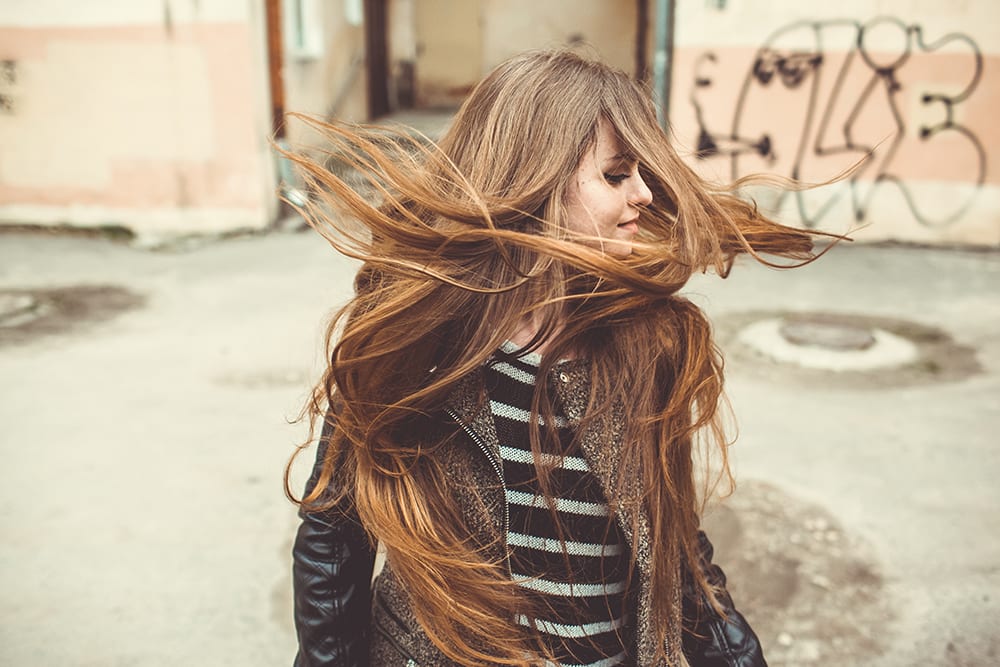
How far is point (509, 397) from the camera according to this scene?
126cm

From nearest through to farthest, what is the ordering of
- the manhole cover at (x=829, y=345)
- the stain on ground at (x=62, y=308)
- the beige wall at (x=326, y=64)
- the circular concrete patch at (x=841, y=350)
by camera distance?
the circular concrete patch at (x=841, y=350)
the manhole cover at (x=829, y=345)
the stain on ground at (x=62, y=308)
the beige wall at (x=326, y=64)

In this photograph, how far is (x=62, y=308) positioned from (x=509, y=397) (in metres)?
5.31

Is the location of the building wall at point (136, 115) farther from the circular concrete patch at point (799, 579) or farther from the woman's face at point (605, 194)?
the woman's face at point (605, 194)

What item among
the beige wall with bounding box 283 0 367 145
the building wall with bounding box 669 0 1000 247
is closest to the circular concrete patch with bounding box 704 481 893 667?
the building wall with bounding box 669 0 1000 247

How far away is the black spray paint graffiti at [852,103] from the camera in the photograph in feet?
22.6

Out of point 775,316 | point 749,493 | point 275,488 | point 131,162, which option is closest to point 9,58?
point 131,162

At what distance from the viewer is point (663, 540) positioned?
1329 millimetres

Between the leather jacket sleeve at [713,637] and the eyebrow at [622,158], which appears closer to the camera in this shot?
the eyebrow at [622,158]

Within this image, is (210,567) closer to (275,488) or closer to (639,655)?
(275,488)

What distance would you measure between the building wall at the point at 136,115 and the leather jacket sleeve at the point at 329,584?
6829mm

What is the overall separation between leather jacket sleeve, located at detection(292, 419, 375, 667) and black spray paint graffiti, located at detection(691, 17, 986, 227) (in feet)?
20.6

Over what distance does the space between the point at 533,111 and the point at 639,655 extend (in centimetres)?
86

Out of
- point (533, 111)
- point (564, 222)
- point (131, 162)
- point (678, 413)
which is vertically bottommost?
point (131, 162)

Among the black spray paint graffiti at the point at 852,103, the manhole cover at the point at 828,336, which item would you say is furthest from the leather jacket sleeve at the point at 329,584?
the black spray paint graffiti at the point at 852,103
